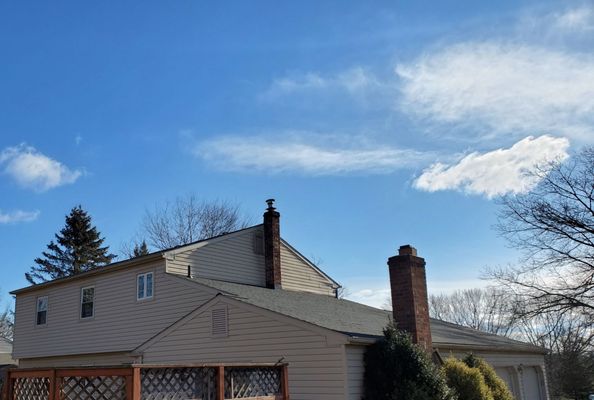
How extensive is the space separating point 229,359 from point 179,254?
Answer: 5632 millimetres

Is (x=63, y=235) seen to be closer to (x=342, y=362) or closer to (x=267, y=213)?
(x=267, y=213)

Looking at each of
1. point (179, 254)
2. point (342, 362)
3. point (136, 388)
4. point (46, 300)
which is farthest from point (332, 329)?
point (46, 300)

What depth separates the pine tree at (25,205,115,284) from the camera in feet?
169

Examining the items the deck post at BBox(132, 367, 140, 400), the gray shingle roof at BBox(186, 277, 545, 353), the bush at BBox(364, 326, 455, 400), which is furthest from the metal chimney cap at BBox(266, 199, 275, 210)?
the deck post at BBox(132, 367, 140, 400)

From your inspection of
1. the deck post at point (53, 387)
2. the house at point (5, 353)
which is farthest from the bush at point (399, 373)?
the house at point (5, 353)

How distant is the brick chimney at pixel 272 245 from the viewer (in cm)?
2041

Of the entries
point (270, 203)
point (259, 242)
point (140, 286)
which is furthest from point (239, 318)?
point (259, 242)

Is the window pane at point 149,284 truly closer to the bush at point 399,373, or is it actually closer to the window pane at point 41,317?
the window pane at point 41,317

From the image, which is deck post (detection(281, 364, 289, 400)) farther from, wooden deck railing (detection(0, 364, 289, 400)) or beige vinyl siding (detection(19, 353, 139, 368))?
beige vinyl siding (detection(19, 353, 139, 368))

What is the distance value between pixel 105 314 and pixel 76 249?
33838 mm

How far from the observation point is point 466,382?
1330cm

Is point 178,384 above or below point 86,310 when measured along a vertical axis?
below

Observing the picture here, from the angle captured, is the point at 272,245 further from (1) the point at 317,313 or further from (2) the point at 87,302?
(2) the point at 87,302

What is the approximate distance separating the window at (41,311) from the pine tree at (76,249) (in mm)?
28232
